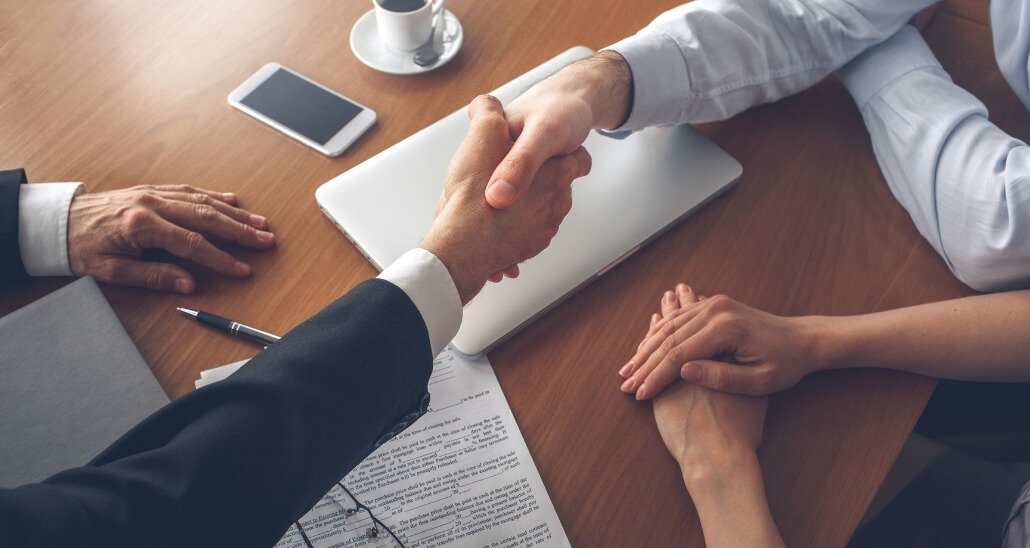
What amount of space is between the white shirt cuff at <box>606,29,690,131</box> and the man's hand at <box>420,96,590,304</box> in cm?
11

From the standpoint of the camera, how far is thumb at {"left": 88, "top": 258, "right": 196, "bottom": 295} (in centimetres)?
81

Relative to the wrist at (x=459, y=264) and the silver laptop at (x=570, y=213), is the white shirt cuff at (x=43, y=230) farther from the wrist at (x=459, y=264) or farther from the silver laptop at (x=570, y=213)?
the wrist at (x=459, y=264)

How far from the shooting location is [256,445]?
57 centimetres

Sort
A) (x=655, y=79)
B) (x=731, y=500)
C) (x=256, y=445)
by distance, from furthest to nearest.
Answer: (x=655, y=79)
(x=731, y=500)
(x=256, y=445)

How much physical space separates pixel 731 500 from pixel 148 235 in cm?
73

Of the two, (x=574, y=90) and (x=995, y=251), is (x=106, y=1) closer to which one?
(x=574, y=90)

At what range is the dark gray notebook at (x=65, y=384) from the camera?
668 millimetres

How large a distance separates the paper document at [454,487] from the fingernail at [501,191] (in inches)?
8.6

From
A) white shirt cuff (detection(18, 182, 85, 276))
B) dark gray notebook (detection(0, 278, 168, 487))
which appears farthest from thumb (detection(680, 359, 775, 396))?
white shirt cuff (detection(18, 182, 85, 276))

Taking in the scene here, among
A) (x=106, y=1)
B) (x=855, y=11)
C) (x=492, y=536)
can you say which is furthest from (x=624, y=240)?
(x=106, y=1)

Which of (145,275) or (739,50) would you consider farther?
(739,50)

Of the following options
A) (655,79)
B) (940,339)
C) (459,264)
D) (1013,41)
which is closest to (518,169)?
(459,264)

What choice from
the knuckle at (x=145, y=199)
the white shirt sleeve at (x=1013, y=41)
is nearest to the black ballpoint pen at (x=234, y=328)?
the knuckle at (x=145, y=199)

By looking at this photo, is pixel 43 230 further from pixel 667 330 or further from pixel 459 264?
pixel 667 330
